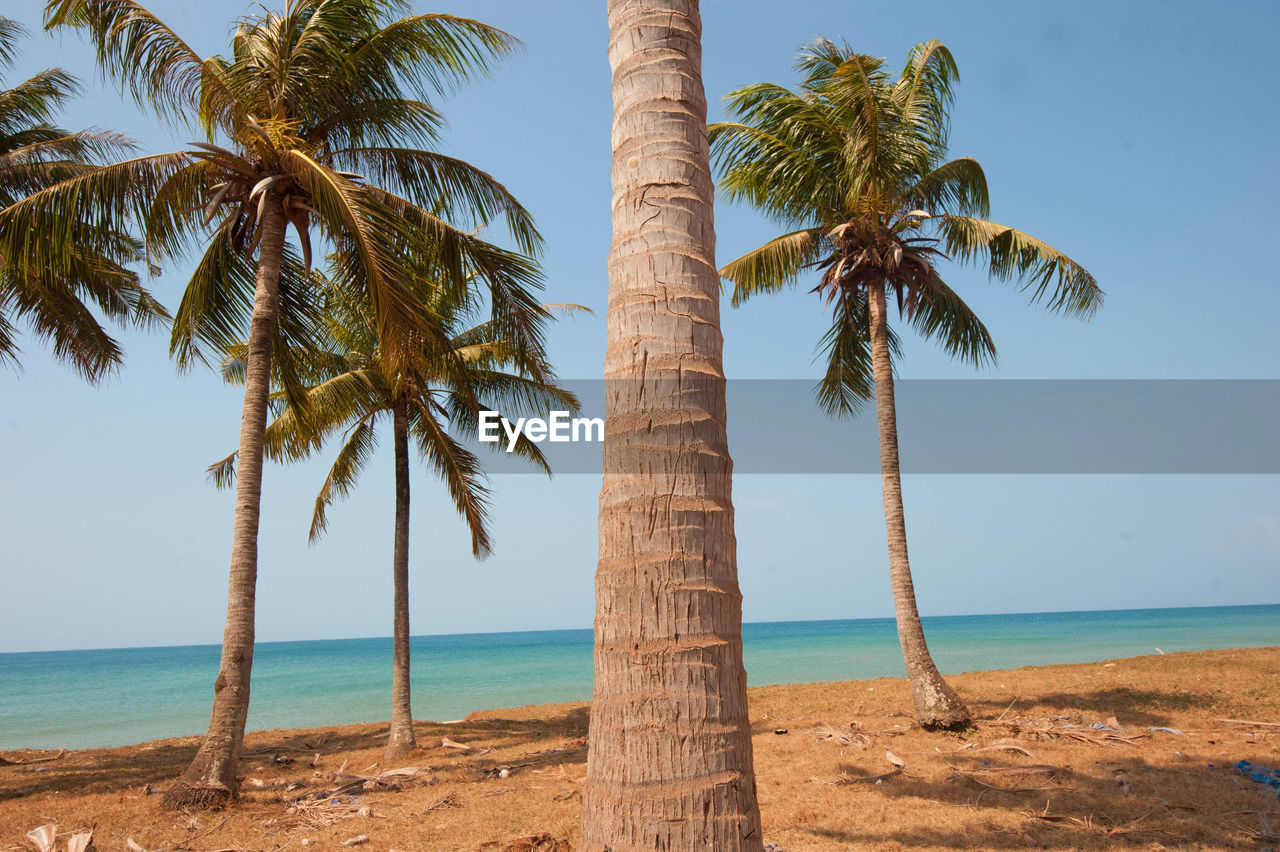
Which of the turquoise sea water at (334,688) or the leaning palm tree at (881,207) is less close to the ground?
the leaning palm tree at (881,207)

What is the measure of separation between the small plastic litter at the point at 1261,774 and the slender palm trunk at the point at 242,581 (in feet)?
29.7

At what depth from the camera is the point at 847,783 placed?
705cm

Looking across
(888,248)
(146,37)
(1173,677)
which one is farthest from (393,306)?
(1173,677)

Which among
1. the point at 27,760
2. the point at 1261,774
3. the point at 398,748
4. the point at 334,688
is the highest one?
the point at 1261,774

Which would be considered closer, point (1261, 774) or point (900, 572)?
point (1261, 774)

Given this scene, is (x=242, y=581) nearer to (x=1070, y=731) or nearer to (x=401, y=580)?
(x=401, y=580)

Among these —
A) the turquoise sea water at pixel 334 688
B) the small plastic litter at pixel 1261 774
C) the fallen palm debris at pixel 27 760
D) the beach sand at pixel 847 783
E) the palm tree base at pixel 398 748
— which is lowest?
the turquoise sea water at pixel 334 688

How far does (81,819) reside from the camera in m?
6.78

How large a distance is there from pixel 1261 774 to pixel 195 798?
31.2ft

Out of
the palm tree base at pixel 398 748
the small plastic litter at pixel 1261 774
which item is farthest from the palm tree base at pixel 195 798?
the small plastic litter at pixel 1261 774

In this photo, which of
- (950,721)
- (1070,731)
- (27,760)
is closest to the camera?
(1070,731)

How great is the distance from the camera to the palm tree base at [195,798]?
6.86 m

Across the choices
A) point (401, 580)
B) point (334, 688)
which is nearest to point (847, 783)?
point (401, 580)

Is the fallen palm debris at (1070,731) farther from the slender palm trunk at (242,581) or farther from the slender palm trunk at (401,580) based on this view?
the slender palm trunk at (242,581)
